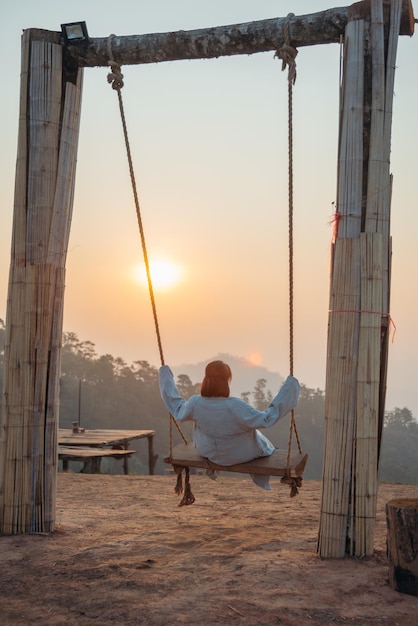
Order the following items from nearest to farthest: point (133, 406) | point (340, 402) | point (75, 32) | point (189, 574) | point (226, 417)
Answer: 1. point (189, 574)
2. point (340, 402)
3. point (226, 417)
4. point (75, 32)
5. point (133, 406)

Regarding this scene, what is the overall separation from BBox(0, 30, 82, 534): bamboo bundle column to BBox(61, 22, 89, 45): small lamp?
4.0 inches

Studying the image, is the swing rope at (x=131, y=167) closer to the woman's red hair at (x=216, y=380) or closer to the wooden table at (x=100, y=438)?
the woman's red hair at (x=216, y=380)

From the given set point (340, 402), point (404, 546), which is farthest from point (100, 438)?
point (404, 546)

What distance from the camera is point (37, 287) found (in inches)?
207

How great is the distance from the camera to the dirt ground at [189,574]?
3617 millimetres

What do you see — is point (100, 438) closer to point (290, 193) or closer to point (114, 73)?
point (114, 73)

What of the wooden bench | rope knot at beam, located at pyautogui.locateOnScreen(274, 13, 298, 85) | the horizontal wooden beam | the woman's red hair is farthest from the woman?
the wooden bench

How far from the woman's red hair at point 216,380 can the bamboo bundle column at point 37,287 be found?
45.9 inches

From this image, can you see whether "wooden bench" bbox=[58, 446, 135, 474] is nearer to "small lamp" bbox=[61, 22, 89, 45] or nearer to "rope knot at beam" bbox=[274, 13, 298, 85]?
"small lamp" bbox=[61, 22, 89, 45]

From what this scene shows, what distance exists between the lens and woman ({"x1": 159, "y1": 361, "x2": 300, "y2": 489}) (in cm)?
487

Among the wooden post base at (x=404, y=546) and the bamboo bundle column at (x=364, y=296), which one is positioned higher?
the bamboo bundle column at (x=364, y=296)

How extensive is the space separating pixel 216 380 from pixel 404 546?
178 centimetres

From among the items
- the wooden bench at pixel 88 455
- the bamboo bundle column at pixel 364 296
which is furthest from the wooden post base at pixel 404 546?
the wooden bench at pixel 88 455

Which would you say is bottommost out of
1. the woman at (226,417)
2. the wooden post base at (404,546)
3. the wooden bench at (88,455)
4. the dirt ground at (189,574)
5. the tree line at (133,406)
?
the tree line at (133,406)
